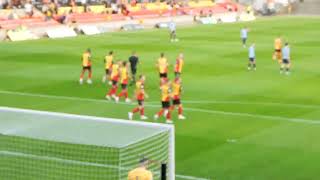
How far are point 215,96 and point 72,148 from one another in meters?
Result: 9.41

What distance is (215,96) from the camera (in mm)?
25031

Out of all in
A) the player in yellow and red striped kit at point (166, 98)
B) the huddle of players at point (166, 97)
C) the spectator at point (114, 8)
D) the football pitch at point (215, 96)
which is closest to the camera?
the football pitch at point (215, 96)

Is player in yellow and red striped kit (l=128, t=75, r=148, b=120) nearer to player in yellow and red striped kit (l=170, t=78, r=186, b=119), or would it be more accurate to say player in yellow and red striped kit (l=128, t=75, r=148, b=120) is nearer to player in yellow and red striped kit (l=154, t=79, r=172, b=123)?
player in yellow and red striped kit (l=154, t=79, r=172, b=123)

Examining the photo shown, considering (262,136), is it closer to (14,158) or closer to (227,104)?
(227,104)

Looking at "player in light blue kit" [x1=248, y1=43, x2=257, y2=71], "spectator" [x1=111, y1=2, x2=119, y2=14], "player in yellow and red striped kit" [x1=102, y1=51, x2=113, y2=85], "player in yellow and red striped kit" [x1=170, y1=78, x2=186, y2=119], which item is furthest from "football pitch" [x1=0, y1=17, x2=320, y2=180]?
"spectator" [x1=111, y1=2, x2=119, y2=14]

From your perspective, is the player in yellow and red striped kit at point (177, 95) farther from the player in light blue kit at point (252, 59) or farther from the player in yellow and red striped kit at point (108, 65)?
the player in light blue kit at point (252, 59)

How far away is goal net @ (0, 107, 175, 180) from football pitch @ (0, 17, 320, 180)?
161cm

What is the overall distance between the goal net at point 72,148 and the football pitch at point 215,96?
1612 mm

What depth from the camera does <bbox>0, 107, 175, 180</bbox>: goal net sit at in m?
14.5

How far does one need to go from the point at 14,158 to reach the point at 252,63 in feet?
61.6

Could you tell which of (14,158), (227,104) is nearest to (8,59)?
(227,104)

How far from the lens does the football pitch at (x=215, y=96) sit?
16.6 meters

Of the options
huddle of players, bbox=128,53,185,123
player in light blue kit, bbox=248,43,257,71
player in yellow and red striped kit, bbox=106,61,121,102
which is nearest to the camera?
huddle of players, bbox=128,53,185,123

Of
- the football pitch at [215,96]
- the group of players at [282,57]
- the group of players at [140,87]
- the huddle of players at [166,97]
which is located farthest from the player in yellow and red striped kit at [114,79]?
the group of players at [282,57]
